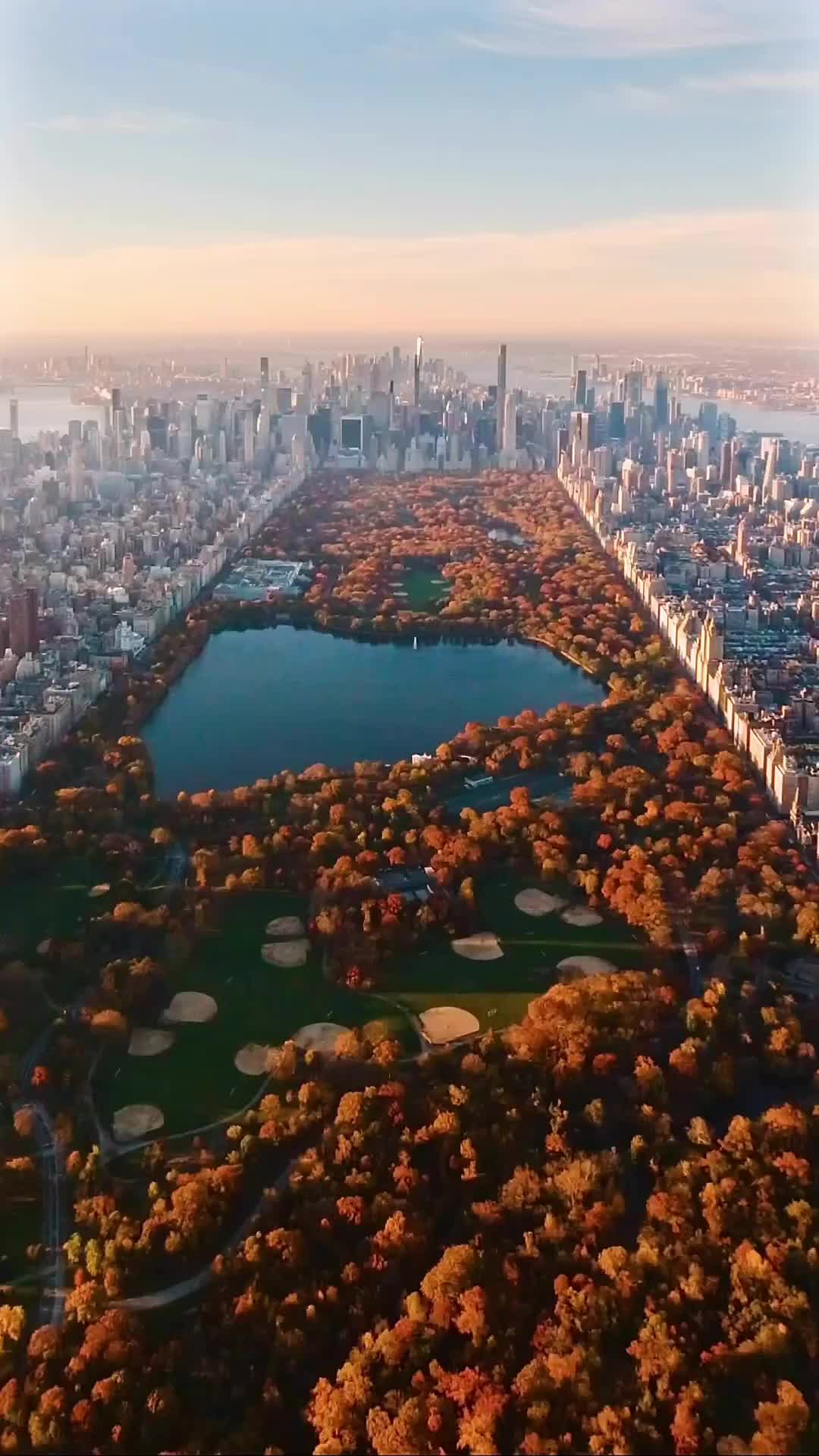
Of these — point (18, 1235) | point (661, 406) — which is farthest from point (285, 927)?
point (661, 406)

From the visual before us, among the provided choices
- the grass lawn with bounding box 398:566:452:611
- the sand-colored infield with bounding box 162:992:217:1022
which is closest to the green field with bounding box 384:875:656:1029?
the sand-colored infield with bounding box 162:992:217:1022

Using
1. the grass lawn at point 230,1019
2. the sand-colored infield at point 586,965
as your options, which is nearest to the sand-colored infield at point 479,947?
the sand-colored infield at point 586,965

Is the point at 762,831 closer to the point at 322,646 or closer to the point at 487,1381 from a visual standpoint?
the point at 487,1381

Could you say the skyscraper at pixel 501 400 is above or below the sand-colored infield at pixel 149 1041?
above

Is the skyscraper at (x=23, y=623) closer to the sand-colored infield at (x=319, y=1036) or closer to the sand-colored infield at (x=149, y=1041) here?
the sand-colored infield at (x=149, y=1041)

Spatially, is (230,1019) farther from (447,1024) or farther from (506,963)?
(506,963)

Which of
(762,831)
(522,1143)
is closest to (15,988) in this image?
(522,1143)
